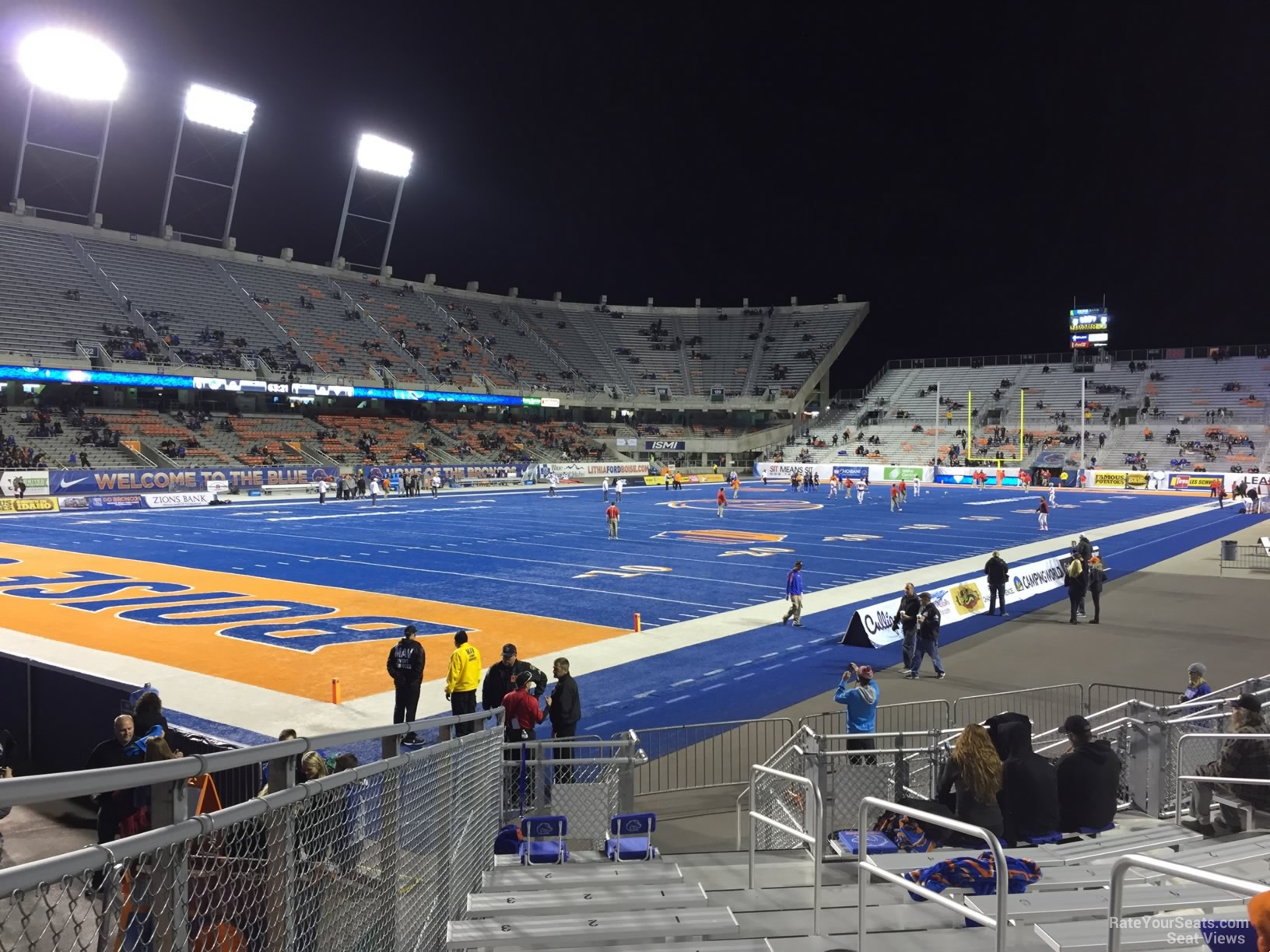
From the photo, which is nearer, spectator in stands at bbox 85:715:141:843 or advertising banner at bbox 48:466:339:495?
spectator in stands at bbox 85:715:141:843

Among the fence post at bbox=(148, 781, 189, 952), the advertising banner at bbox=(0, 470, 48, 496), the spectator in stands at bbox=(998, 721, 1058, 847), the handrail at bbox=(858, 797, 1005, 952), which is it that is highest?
the advertising banner at bbox=(0, 470, 48, 496)

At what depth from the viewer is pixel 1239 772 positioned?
7.20m

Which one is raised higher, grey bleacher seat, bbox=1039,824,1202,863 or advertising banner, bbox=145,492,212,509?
advertising banner, bbox=145,492,212,509

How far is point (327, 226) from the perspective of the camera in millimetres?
81125

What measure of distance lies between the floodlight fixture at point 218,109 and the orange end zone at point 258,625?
4933cm

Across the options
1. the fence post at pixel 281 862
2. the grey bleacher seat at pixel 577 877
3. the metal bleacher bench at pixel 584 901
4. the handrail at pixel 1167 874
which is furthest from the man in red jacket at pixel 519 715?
the handrail at pixel 1167 874

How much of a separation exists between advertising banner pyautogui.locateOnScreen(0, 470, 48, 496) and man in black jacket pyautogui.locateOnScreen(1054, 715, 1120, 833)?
48595mm

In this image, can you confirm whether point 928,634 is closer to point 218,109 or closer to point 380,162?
point 218,109

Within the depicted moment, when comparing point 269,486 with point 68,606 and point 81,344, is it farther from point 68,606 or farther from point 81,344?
A: point 68,606

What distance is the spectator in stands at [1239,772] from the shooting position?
23.4 feet

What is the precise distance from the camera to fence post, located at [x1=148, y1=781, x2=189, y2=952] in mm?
2254

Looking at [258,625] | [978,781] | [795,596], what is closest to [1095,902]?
[978,781]

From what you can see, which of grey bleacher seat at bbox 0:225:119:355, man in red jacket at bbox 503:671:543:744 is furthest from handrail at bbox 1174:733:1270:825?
grey bleacher seat at bbox 0:225:119:355

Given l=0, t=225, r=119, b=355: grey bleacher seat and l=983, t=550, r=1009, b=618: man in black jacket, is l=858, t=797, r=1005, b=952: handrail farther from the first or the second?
l=0, t=225, r=119, b=355: grey bleacher seat
